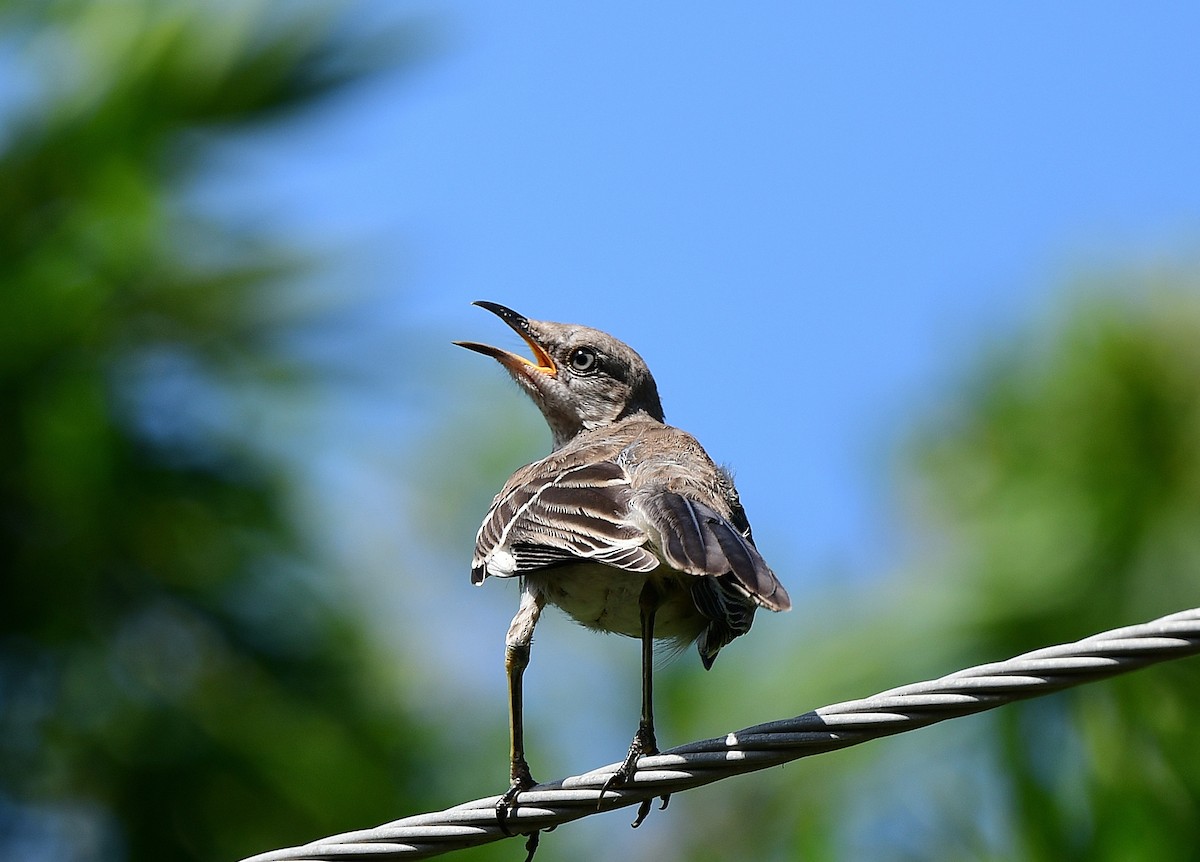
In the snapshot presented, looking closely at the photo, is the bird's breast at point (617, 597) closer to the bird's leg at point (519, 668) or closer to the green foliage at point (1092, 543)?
the bird's leg at point (519, 668)

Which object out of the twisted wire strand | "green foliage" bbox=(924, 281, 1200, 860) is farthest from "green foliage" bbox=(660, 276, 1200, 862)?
the twisted wire strand

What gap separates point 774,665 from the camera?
8547 millimetres

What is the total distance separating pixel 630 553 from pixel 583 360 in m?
2.51

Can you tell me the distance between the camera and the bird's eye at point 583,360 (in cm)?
698

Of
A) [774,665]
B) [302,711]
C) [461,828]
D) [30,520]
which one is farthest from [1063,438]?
[30,520]

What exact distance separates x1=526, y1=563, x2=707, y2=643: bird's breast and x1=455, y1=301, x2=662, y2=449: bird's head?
1.74 metres

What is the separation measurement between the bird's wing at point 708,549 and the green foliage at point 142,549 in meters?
4.78

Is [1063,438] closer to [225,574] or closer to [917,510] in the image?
[917,510]

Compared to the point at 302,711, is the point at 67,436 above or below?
above

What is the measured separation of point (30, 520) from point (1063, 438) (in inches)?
232

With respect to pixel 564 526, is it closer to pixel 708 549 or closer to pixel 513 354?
pixel 708 549

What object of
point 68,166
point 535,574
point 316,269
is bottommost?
point 535,574

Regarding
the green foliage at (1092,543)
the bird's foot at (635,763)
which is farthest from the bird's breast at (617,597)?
the green foliage at (1092,543)

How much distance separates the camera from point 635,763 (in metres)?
3.94
